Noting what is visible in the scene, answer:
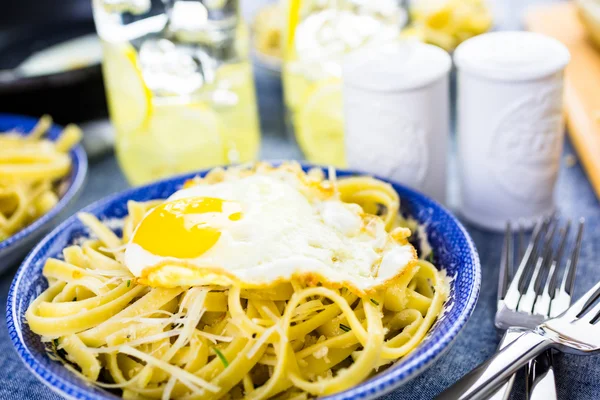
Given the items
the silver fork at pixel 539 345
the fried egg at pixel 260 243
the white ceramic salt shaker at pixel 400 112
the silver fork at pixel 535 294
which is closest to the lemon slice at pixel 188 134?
the white ceramic salt shaker at pixel 400 112

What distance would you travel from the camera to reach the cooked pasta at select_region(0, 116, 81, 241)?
2.20 meters

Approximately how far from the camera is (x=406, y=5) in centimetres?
246

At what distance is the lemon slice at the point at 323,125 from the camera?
2.33 meters

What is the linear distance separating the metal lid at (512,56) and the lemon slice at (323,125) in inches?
19.6

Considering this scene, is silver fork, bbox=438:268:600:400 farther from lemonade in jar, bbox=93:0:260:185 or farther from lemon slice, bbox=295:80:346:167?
lemonade in jar, bbox=93:0:260:185

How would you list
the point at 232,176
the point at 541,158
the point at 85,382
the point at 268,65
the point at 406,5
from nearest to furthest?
1. the point at 85,382
2. the point at 232,176
3. the point at 541,158
4. the point at 406,5
5. the point at 268,65

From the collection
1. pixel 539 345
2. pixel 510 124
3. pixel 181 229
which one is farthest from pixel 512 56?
pixel 181 229

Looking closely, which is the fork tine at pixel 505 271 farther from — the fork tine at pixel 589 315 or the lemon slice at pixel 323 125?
the lemon slice at pixel 323 125

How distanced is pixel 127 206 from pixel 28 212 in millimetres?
456

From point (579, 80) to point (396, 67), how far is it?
114cm

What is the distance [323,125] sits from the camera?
95.0 inches

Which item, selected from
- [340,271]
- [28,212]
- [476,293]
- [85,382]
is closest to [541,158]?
[476,293]

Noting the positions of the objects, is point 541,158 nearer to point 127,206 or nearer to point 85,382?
point 127,206

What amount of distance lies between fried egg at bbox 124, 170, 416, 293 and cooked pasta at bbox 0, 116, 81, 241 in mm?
758
